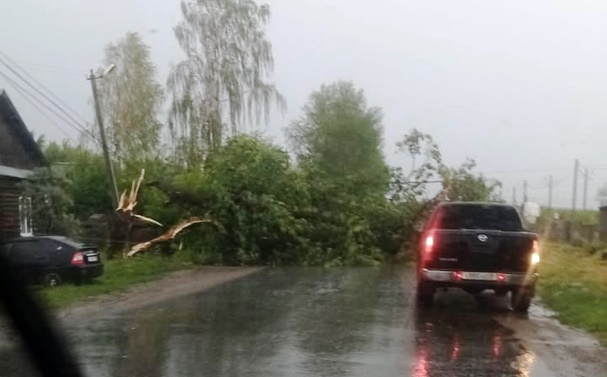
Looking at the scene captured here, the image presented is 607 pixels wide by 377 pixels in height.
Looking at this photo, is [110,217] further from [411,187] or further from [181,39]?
[181,39]

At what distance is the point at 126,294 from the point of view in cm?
1831

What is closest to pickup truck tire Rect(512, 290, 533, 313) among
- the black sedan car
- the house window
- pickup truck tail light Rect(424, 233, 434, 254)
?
pickup truck tail light Rect(424, 233, 434, 254)

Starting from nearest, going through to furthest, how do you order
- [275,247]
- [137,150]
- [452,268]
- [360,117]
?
[452,268] < [275,247] < [137,150] < [360,117]

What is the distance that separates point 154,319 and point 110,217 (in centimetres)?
1594

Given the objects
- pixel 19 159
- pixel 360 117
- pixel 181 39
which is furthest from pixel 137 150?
pixel 360 117

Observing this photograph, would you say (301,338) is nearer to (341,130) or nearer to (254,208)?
(254,208)

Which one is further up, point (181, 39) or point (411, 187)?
point (181, 39)

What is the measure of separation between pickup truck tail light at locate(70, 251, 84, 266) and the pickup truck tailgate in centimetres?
810

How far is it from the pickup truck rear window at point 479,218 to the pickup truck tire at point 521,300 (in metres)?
1.09

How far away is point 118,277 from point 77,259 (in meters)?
2.11

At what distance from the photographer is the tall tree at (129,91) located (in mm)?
50875

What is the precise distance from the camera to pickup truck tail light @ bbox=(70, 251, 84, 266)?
19.5 meters

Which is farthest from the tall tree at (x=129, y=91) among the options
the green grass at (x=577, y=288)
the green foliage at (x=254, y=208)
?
the green grass at (x=577, y=288)

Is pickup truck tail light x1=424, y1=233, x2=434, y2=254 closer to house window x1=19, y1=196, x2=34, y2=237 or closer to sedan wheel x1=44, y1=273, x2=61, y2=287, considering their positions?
sedan wheel x1=44, y1=273, x2=61, y2=287
